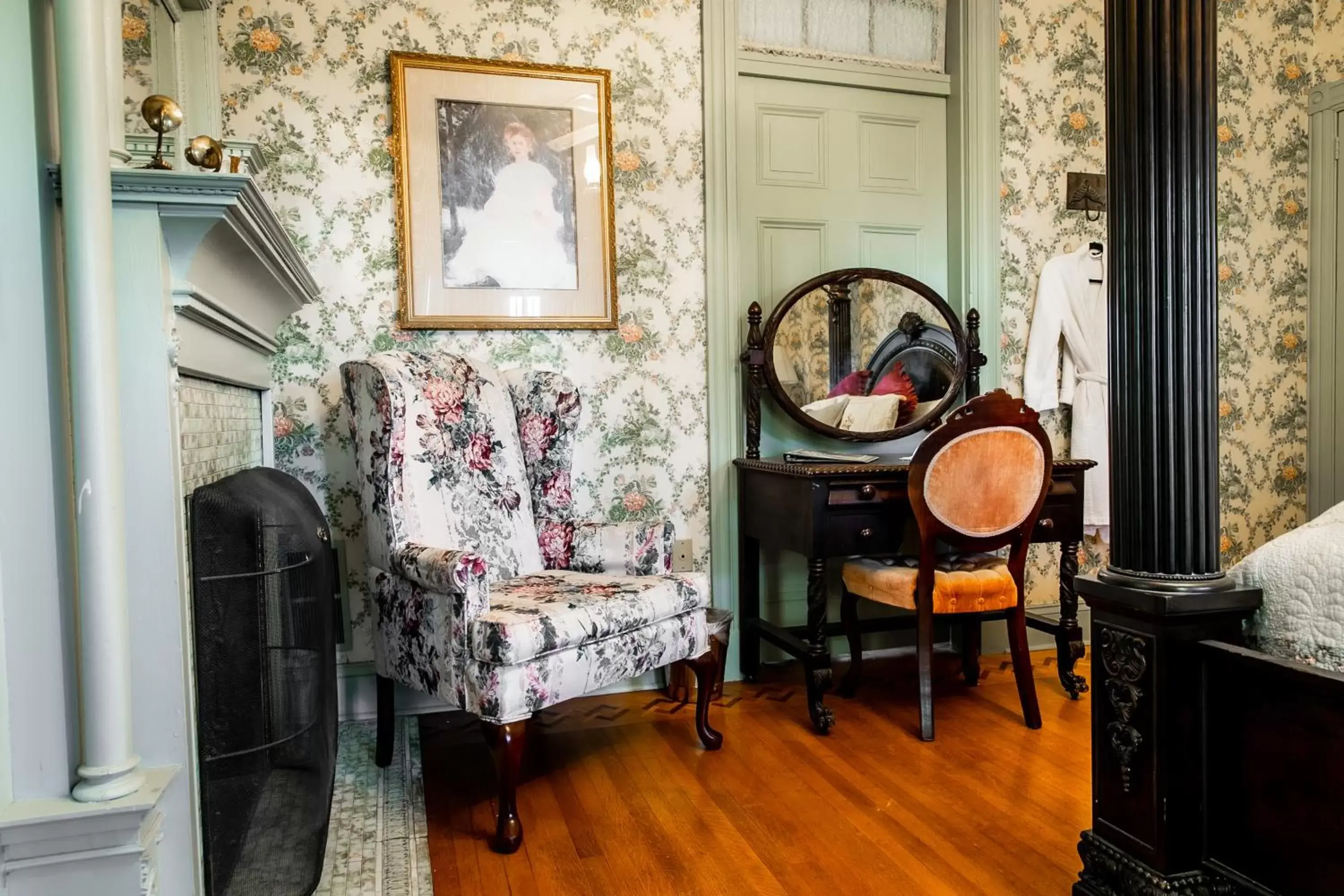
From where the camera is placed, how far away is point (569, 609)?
191 cm

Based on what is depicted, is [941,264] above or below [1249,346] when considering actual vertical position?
above

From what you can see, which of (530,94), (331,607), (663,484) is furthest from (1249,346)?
(331,607)

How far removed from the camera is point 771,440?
296cm

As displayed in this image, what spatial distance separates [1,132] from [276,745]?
3.44 feet

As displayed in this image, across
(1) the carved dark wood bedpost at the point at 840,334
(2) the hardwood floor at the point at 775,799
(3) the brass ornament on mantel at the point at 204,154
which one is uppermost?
(3) the brass ornament on mantel at the point at 204,154

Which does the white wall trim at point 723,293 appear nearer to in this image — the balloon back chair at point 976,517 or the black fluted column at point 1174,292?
the balloon back chair at point 976,517

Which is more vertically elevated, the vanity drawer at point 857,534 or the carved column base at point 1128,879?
the vanity drawer at point 857,534

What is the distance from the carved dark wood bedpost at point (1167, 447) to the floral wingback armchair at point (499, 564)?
42.9 inches

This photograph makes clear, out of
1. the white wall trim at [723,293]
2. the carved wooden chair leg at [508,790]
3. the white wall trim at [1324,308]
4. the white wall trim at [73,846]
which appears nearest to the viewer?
the white wall trim at [73,846]

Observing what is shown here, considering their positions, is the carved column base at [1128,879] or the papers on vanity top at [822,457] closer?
the carved column base at [1128,879]

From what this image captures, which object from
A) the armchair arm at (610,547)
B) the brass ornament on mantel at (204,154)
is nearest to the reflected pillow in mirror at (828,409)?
the armchair arm at (610,547)

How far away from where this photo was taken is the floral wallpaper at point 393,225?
2441 mm

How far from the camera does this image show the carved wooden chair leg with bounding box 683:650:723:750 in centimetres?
226

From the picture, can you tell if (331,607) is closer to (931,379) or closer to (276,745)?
(276,745)
